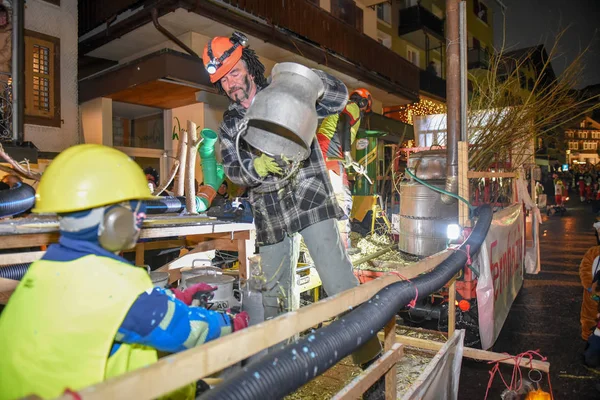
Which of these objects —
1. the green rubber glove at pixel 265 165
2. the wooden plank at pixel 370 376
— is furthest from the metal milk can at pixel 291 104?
the wooden plank at pixel 370 376

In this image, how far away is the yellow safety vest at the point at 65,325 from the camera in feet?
3.98

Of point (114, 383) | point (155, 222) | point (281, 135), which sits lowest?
point (114, 383)

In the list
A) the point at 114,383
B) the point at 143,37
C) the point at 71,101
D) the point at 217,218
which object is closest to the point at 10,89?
the point at 71,101

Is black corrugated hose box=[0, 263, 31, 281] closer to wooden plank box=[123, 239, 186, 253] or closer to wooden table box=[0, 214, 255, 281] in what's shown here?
wooden table box=[0, 214, 255, 281]

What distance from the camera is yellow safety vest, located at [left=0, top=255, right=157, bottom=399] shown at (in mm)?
1214

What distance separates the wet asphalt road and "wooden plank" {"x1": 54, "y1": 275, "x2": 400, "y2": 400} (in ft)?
9.67

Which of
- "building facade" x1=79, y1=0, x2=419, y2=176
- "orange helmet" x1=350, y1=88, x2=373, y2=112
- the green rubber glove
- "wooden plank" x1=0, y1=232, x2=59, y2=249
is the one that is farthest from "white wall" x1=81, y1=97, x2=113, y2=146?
the green rubber glove

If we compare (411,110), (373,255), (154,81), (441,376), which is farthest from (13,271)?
(411,110)

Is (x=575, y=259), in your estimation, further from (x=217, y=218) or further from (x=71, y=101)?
(x=71, y=101)

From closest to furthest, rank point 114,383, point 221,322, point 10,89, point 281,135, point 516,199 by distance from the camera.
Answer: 1. point 114,383
2. point 221,322
3. point 281,135
4. point 516,199
5. point 10,89

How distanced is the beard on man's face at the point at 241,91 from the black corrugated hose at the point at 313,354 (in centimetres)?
145

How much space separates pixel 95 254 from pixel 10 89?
32.2 ft

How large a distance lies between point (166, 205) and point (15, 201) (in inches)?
50.8

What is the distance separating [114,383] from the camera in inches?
36.4
